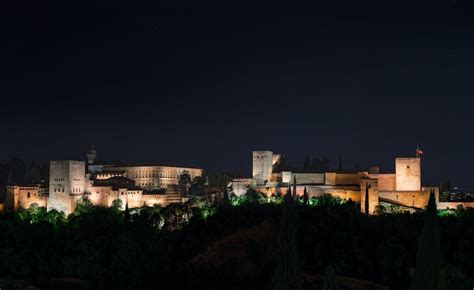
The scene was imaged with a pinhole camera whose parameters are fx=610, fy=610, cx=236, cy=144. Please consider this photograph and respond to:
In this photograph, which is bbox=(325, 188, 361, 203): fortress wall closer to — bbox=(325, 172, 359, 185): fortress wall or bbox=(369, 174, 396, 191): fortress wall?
bbox=(325, 172, 359, 185): fortress wall

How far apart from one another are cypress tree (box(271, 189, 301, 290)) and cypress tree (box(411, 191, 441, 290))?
3613 millimetres

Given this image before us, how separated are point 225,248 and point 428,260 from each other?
2221 centimetres

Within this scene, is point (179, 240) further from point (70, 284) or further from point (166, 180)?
point (166, 180)

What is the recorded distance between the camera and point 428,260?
62.1 feet

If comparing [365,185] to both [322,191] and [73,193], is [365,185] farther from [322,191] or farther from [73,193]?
[73,193]

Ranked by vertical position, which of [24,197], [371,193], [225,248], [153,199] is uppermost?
[371,193]

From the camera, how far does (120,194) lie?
2260 inches

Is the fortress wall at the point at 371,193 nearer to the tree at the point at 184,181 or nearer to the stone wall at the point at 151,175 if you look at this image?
the tree at the point at 184,181

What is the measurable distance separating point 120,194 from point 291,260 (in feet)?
132

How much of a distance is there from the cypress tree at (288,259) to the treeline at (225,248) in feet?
49.9

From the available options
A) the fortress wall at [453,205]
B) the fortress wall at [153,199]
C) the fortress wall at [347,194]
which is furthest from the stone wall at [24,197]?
the fortress wall at [453,205]

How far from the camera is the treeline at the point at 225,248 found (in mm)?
36250

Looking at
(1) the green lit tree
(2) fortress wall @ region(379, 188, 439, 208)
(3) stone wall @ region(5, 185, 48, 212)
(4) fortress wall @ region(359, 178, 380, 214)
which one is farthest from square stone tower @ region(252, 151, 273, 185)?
(3) stone wall @ region(5, 185, 48, 212)

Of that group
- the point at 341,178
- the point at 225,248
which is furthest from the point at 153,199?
the point at 225,248
